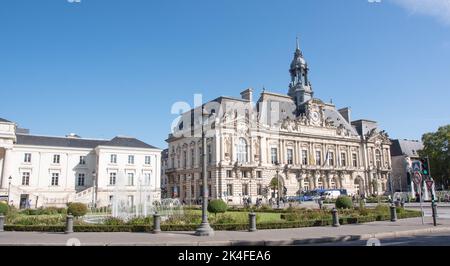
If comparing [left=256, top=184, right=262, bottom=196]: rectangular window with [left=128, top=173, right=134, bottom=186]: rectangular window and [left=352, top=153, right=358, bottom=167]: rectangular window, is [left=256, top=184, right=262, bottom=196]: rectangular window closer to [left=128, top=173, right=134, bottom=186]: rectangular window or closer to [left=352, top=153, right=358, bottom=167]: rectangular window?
[left=128, top=173, right=134, bottom=186]: rectangular window

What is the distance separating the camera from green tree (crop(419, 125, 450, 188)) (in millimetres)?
60544

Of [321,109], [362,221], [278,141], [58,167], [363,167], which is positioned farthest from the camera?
[363,167]

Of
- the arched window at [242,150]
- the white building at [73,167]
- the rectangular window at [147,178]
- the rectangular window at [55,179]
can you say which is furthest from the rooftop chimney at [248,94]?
the rectangular window at [55,179]

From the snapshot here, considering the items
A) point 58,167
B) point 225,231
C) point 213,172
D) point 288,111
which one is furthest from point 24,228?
point 288,111

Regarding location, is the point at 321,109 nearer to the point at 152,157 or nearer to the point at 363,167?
the point at 363,167

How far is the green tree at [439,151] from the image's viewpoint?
199ft

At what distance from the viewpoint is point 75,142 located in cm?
5381

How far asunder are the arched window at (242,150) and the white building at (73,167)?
13251mm

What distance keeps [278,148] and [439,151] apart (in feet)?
88.8

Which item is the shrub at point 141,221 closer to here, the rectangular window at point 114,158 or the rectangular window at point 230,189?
the rectangular window at point 114,158

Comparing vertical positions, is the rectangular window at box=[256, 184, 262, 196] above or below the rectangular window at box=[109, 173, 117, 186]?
below

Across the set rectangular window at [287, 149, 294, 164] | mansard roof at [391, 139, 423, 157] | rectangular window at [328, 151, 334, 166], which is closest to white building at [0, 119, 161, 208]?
rectangular window at [287, 149, 294, 164]
